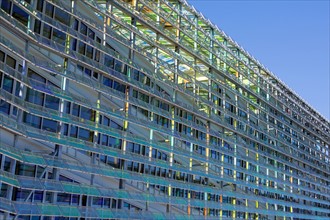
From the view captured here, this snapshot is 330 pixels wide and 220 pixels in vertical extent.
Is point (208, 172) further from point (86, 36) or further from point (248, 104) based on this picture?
point (86, 36)

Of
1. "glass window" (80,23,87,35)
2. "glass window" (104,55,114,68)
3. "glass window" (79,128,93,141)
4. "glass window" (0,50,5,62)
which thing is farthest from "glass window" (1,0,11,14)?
"glass window" (79,128,93,141)

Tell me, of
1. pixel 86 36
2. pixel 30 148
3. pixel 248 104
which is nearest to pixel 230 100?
pixel 248 104

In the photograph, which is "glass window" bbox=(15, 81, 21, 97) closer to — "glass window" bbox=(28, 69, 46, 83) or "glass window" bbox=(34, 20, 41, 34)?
"glass window" bbox=(28, 69, 46, 83)

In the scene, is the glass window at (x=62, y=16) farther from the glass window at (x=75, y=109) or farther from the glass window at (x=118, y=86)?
the glass window at (x=118, y=86)

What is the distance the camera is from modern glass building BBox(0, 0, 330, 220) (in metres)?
29.0

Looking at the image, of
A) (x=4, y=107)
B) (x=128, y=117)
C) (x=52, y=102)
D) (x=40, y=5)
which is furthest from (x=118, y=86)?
(x=4, y=107)

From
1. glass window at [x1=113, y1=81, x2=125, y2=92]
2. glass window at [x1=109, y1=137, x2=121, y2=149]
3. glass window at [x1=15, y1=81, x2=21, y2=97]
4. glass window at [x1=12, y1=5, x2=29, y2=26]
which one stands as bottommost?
glass window at [x1=109, y1=137, x2=121, y2=149]

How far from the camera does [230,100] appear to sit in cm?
5559

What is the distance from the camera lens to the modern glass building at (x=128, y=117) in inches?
1143

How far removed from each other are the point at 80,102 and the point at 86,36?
5.49 meters

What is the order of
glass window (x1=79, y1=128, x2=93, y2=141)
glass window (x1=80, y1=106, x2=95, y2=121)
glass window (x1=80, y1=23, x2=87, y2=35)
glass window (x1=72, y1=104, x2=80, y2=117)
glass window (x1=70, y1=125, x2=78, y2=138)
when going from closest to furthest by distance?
1. glass window (x1=70, y1=125, x2=78, y2=138)
2. glass window (x1=72, y1=104, x2=80, y2=117)
3. glass window (x1=79, y1=128, x2=93, y2=141)
4. glass window (x1=80, y1=106, x2=95, y2=121)
5. glass window (x1=80, y1=23, x2=87, y2=35)

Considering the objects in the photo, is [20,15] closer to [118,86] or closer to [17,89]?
[17,89]

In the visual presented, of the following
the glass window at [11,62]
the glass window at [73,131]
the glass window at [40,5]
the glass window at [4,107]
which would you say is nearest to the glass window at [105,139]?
the glass window at [73,131]

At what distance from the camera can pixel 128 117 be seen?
37.5 m
